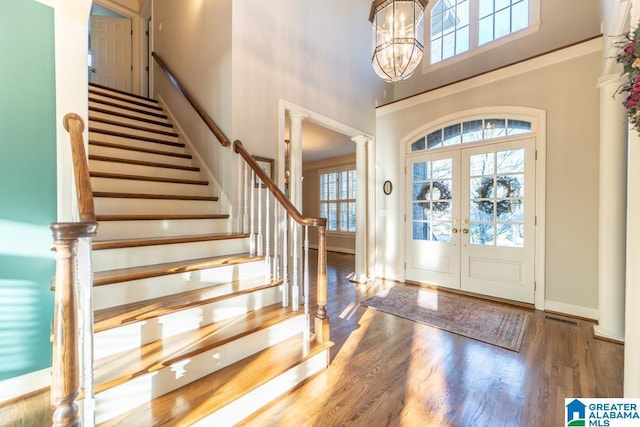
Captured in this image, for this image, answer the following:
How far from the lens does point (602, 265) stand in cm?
268

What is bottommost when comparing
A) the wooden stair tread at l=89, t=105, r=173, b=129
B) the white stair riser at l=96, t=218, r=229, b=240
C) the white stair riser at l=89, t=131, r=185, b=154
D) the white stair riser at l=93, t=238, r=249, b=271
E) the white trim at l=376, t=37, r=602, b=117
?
the white stair riser at l=93, t=238, r=249, b=271

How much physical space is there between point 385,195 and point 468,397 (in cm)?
337

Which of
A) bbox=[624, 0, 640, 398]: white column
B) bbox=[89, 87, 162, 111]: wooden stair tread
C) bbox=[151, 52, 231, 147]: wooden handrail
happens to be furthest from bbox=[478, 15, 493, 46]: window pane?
bbox=[89, 87, 162, 111]: wooden stair tread

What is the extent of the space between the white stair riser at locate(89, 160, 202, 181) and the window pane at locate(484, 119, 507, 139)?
12.6 feet

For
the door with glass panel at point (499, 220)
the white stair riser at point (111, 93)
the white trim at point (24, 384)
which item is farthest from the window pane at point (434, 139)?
the white trim at point (24, 384)

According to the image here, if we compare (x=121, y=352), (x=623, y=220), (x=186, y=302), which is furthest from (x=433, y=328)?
(x=121, y=352)

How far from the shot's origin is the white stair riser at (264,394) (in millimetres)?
1440

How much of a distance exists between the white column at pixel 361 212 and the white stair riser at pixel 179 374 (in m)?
2.68

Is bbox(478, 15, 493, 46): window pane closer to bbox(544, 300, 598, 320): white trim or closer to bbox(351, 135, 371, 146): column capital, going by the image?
bbox(351, 135, 371, 146): column capital

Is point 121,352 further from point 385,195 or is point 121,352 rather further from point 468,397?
point 385,195

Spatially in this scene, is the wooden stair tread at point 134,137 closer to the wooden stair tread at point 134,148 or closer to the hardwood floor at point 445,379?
the wooden stair tread at point 134,148

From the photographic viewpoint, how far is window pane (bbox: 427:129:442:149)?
13.8 ft

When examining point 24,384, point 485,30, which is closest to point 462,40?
point 485,30

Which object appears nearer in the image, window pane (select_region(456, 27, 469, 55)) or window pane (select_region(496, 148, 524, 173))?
window pane (select_region(496, 148, 524, 173))
